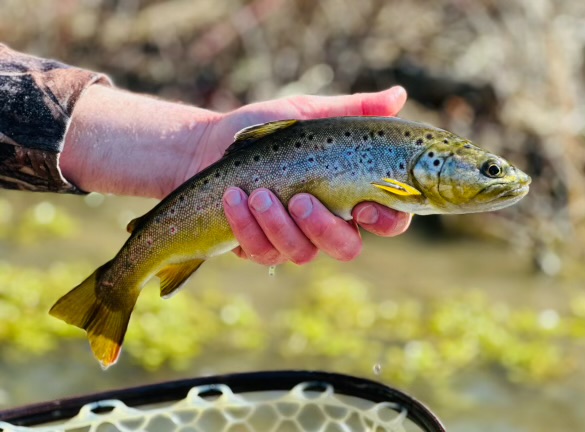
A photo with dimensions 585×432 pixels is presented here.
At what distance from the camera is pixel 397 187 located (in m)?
2.39

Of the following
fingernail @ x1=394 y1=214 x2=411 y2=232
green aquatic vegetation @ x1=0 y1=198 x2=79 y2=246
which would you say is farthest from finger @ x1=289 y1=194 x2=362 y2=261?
green aquatic vegetation @ x1=0 y1=198 x2=79 y2=246

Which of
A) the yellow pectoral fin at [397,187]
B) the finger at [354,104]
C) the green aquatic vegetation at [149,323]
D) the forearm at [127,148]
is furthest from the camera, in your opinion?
the green aquatic vegetation at [149,323]

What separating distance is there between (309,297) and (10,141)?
10.1 feet

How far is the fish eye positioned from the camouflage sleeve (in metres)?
1.37

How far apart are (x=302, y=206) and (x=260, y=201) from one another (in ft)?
0.39

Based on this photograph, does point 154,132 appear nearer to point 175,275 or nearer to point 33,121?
point 33,121

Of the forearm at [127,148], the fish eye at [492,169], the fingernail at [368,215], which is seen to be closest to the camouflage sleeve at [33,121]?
the forearm at [127,148]

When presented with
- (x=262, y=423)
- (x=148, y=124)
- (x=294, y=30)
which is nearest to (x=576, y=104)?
(x=294, y=30)

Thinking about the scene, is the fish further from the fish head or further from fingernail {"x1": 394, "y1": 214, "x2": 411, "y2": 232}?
fingernail {"x1": 394, "y1": 214, "x2": 411, "y2": 232}

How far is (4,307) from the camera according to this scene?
17.1 feet

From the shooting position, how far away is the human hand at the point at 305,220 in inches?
98.1

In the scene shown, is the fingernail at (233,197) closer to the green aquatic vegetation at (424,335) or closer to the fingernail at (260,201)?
the fingernail at (260,201)

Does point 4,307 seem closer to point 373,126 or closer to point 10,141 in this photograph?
point 10,141

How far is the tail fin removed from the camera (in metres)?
2.57
